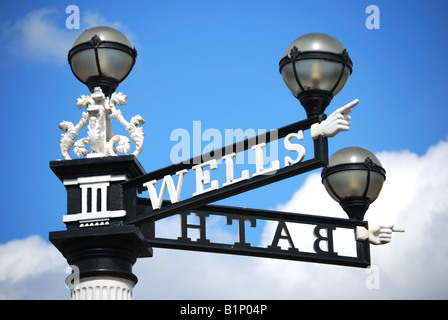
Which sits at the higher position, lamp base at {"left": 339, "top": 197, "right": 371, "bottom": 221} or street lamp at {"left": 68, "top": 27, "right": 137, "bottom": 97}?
street lamp at {"left": 68, "top": 27, "right": 137, "bottom": 97}

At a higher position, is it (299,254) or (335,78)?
(335,78)

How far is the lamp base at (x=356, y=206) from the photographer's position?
12805 mm

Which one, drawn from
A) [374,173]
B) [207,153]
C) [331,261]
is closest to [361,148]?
[374,173]

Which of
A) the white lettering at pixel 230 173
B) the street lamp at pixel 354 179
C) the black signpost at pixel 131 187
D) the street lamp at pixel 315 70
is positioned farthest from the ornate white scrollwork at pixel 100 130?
the street lamp at pixel 354 179

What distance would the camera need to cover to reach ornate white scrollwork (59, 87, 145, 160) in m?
11.5

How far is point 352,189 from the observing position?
508 inches

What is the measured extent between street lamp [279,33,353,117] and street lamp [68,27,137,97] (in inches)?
49.8

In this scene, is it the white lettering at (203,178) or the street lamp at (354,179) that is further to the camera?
the street lamp at (354,179)

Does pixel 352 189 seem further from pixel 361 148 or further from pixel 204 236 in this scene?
pixel 204 236

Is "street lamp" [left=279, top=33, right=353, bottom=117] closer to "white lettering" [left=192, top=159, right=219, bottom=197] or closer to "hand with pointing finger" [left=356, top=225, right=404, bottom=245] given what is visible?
"white lettering" [left=192, top=159, right=219, bottom=197]

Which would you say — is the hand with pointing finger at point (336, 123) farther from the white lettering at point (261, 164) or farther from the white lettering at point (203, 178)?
the white lettering at point (203, 178)

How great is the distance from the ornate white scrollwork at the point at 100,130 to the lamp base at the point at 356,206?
7.25ft

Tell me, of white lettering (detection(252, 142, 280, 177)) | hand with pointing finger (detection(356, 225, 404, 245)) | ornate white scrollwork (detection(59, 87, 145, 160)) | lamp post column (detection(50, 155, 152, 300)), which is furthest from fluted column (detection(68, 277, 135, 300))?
hand with pointing finger (detection(356, 225, 404, 245))
